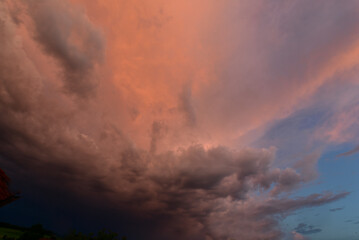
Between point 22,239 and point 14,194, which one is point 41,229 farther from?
point 14,194

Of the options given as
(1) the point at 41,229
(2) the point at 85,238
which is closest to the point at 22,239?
(2) the point at 85,238

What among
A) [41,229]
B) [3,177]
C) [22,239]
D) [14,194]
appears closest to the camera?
[14,194]

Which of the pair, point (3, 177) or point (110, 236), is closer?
point (3, 177)

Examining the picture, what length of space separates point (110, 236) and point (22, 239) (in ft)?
104

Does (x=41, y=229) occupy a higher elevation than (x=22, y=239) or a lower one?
higher

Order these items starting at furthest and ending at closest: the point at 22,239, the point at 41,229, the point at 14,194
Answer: the point at 41,229 → the point at 22,239 → the point at 14,194

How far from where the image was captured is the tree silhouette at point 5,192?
8069mm

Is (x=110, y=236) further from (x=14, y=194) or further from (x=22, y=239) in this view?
(x=14, y=194)

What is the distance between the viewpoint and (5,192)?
8.66 metres

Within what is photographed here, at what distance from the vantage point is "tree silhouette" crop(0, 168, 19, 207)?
807cm

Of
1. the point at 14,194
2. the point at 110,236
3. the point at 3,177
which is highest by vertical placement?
the point at 110,236

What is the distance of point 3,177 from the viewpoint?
29.8ft

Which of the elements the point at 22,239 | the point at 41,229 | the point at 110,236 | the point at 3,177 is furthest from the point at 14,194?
the point at 41,229

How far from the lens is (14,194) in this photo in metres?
8.12
